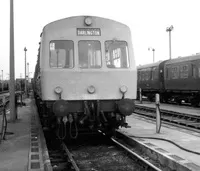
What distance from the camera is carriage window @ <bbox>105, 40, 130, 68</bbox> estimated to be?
8750 millimetres

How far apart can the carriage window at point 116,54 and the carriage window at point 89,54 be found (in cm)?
24

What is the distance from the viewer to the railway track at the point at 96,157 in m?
6.75

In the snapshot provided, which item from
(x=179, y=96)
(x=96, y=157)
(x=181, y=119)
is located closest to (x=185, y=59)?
(x=179, y=96)

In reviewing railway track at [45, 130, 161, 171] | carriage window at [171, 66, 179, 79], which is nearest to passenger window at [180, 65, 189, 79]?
carriage window at [171, 66, 179, 79]

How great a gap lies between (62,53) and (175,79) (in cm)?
1529

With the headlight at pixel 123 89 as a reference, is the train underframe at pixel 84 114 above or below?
below

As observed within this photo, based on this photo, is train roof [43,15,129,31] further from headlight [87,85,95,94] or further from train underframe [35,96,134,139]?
train underframe [35,96,134,139]

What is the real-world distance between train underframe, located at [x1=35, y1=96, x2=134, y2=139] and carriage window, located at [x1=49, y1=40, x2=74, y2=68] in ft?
3.31

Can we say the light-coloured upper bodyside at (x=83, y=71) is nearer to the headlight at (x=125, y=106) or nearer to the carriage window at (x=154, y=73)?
the headlight at (x=125, y=106)

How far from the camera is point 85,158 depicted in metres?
7.72

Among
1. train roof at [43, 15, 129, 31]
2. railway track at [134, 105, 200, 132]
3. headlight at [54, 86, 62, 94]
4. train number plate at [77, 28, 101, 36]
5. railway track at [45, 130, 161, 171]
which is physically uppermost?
train roof at [43, 15, 129, 31]

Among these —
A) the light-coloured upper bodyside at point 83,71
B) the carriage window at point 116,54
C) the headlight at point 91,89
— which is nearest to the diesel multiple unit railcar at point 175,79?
the carriage window at point 116,54

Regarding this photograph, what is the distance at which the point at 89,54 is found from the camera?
859 cm

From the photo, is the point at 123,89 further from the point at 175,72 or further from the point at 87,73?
the point at 175,72
